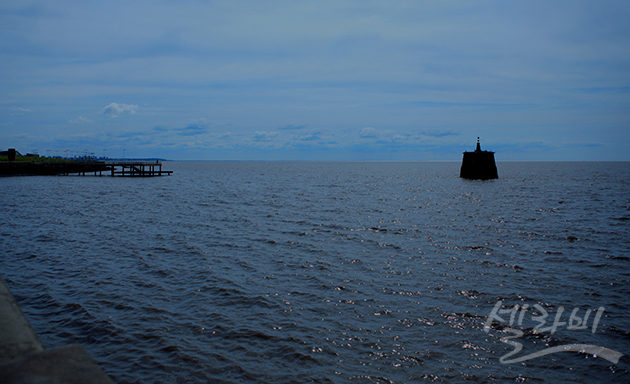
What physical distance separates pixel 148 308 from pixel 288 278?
486 centimetres

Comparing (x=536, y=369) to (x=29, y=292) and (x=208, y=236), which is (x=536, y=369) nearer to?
(x=29, y=292)

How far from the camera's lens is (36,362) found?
3.58 meters

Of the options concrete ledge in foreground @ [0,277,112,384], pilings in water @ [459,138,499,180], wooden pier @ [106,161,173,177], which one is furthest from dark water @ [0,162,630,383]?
wooden pier @ [106,161,173,177]

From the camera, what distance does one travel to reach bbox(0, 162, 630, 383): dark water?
8297mm

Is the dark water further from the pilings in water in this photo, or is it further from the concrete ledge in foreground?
the pilings in water

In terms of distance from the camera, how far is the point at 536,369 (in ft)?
26.7

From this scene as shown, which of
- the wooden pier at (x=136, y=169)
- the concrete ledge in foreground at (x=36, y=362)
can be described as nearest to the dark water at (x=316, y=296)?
the concrete ledge in foreground at (x=36, y=362)

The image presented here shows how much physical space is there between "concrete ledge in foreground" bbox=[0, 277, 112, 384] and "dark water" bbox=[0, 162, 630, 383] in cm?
424

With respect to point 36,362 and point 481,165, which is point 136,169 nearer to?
point 481,165

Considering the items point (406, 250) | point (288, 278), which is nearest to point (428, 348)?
point (288, 278)

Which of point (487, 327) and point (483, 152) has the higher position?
point (483, 152)

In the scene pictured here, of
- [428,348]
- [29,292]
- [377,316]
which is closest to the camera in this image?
[428,348]

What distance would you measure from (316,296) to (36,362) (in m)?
9.31

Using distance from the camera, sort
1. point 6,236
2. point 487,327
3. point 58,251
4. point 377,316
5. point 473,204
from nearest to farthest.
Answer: point 487,327
point 377,316
point 58,251
point 6,236
point 473,204
